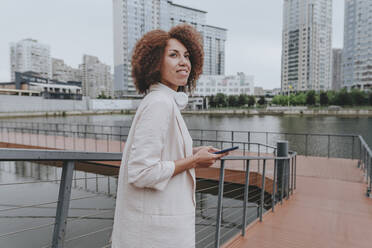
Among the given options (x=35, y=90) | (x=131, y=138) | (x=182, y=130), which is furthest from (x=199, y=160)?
(x=35, y=90)

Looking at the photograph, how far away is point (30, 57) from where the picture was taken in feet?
404

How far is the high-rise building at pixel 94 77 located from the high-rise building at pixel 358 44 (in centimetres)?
12227

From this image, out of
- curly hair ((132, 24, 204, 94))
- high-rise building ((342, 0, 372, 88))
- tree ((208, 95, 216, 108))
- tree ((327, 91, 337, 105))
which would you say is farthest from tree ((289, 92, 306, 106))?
curly hair ((132, 24, 204, 94))

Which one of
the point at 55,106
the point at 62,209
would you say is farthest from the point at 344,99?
the point at 62,209

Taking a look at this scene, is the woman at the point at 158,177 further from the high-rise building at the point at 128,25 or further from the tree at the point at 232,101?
the high-rise building at the point at 128,25

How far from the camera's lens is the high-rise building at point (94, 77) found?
15775cm

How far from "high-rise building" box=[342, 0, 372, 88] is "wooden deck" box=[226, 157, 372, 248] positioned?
3918 inches

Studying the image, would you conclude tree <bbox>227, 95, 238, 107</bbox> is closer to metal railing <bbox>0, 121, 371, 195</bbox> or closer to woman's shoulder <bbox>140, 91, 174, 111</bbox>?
metal railing <bbox>0, 121, 371, 195</bbox>

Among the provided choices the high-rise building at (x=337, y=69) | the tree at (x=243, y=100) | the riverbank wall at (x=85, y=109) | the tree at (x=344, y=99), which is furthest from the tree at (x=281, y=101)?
the high-rise building at (x=337, y=69)

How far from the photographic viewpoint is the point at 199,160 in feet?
4.01

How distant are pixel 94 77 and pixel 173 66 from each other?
16982 cm

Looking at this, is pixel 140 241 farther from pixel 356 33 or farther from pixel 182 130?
pixel 356 33

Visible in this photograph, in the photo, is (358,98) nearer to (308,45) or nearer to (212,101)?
(212,101)

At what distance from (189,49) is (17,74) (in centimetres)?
8844
